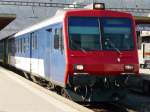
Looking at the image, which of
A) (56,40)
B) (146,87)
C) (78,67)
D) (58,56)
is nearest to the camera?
(78,67)

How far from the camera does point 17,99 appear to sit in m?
13.4

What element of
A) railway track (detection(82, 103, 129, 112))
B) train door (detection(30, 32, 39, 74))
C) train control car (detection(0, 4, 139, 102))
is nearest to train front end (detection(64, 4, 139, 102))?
train control car (detection(0, 4, 139, 102))

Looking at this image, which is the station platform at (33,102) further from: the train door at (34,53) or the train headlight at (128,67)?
the train door at (34,53)

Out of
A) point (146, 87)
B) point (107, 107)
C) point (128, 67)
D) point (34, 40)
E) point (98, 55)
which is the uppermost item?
point (34, 40)

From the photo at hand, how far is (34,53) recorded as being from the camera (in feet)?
69.3

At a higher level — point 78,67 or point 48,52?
point 48,52

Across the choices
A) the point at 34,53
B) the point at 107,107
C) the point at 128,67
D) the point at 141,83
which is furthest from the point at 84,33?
the point at 141,83

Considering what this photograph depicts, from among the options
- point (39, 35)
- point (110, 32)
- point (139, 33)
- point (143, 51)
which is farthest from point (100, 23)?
point (139, 33)

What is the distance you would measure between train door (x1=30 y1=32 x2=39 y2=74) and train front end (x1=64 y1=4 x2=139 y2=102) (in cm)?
552

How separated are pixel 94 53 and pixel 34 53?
22.6 ft

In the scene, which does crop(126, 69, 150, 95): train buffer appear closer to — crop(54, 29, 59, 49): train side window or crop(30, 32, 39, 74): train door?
crop(30, 32, 39, 74): train door

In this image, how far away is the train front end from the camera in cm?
1442

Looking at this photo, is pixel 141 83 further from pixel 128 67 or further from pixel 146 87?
pixel 128 67

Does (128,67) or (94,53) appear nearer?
(94,53)
